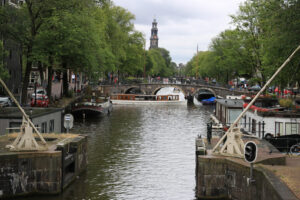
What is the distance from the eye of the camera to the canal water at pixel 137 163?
20.1m

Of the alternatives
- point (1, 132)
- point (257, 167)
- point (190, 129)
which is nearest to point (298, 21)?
point (257, 167)

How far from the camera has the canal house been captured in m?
23.4

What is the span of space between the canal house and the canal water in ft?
9.80

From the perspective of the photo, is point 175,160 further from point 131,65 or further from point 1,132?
point 131,65

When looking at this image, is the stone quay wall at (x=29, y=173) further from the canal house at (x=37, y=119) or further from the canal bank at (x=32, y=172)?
the canal house at (x=37, y=119)

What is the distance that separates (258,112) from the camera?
2589 centimetres

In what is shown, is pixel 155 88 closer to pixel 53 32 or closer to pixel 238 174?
pixel 53 32

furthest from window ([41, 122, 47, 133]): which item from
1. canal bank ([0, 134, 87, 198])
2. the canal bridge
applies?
the canal bridge

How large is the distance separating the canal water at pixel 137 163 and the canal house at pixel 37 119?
299cm

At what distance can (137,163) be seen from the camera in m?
26.3

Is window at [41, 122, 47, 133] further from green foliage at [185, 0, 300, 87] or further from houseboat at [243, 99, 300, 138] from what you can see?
green foliage at [185, 0, 300, 87]

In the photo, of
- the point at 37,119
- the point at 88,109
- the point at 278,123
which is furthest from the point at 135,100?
the point at 278,123

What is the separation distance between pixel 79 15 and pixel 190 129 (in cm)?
1467

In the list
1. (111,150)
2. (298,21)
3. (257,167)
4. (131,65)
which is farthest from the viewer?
(131,65)
